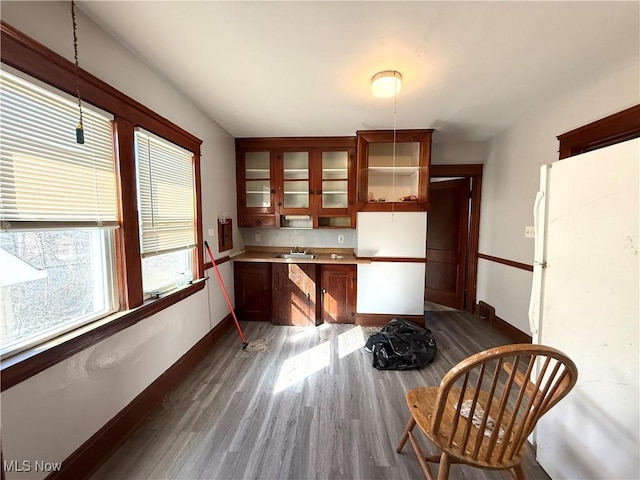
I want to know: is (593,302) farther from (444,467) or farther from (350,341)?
(350,341)

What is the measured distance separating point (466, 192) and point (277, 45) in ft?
10.9

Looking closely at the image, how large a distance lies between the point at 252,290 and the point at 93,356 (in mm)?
1998

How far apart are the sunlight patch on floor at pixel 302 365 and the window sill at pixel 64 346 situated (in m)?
1.16

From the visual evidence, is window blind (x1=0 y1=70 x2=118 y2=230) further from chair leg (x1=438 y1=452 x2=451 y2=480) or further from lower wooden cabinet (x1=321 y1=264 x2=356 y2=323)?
lower wooden cabinet (x1=321 y1=264 x2=356 y2=323)

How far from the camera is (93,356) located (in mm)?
1380

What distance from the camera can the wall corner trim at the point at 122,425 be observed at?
1274mm

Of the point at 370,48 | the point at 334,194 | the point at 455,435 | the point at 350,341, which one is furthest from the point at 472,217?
the point at 455,435

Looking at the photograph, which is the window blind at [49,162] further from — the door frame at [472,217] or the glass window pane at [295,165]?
the door frame at [472,217]

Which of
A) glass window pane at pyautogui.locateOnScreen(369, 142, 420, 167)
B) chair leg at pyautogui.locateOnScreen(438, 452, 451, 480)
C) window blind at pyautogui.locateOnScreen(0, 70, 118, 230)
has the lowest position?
chair leg at pyautogui.locateOnScreen(438, 452, 451, 480)

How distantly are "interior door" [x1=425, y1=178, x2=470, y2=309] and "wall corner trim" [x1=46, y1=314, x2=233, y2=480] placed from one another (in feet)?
11.8

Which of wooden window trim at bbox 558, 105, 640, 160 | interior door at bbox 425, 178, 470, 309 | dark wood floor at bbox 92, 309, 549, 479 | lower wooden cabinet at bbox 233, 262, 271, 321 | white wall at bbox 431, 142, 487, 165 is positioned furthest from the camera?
interior door at bbox 425, 178, 470, 309

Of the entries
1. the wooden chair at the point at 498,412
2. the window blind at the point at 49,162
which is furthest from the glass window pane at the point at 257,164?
the wooden chair at the point at 498,412

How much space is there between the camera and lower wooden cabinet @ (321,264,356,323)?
10.6 feet

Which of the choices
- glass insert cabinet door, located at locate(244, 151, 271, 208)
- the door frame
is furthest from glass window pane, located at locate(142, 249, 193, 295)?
the door frame
